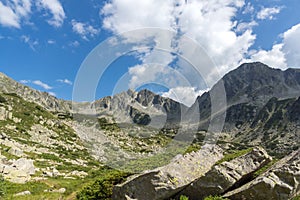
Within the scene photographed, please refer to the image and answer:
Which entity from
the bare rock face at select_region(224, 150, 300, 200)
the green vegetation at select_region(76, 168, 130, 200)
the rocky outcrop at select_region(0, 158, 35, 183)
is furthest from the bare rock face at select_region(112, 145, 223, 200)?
Result: the rocky outcrop at select_region(0, 158, 35, 183)

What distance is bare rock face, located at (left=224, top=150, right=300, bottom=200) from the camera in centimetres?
975

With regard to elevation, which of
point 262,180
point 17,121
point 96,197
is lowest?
point 96,197

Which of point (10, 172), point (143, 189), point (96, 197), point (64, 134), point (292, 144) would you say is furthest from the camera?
point (292, 144)

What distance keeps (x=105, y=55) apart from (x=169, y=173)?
1355 centimetres

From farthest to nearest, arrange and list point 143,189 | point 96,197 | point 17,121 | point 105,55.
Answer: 1. point 17,121
2. point 105,55
3. point 96,197
4. point 143,189

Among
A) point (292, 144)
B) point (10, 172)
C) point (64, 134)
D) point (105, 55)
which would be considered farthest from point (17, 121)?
point (292, 144)

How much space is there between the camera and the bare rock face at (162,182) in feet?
38.4

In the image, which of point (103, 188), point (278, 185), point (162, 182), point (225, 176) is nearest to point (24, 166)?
point (103, 188)

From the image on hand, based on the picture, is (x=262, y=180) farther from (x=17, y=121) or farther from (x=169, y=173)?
(x=17, y=121)

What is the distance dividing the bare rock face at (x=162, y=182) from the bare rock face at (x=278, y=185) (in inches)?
104

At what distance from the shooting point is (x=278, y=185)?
9.82 meters

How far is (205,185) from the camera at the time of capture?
11.4m

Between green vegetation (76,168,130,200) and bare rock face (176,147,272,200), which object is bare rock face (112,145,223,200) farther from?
green vegetation (76,168,130,200)

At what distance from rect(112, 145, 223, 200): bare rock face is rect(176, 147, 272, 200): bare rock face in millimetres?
536
